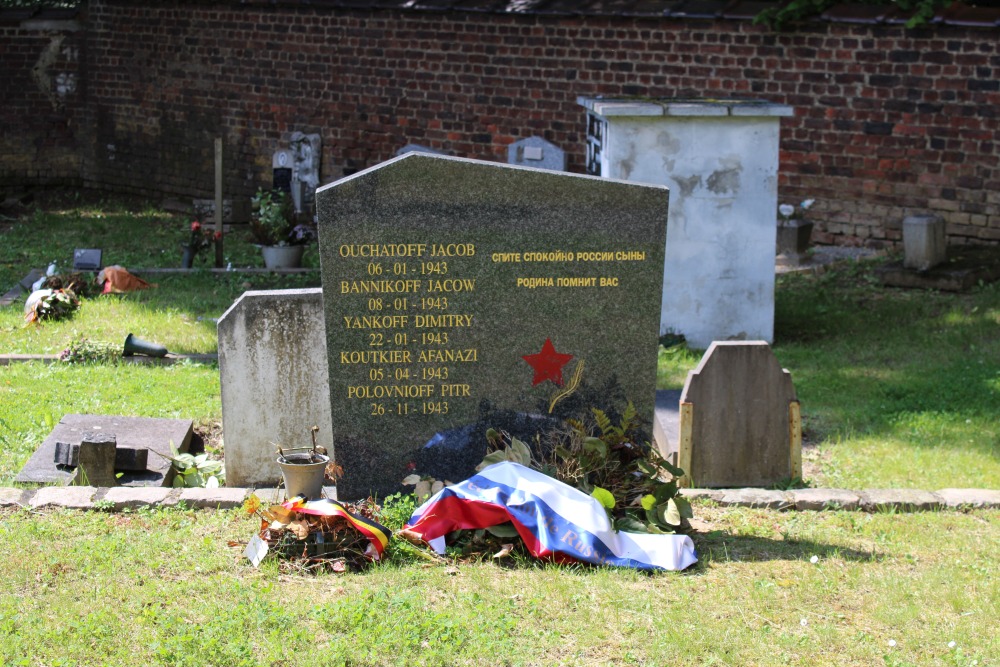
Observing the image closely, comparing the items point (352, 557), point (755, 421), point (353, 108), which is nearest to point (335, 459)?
point (352, 557)

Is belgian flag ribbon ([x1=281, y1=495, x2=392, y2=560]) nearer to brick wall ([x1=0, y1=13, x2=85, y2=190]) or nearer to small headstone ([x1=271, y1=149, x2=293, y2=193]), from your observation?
small headstone ([x1=271, y1=149, x2=293, y2=193])

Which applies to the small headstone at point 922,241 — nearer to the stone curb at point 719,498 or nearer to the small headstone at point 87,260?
the stone curb at point 719,498

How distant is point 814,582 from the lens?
478cm

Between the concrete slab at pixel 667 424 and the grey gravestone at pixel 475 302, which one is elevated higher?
the grey gravestone at pixel 475 302

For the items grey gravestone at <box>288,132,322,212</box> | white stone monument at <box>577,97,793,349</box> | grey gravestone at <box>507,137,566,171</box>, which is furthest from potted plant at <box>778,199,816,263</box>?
grey gravestone at <box>288,132,322,212</box>

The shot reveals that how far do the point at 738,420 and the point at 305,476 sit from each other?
2.27 m

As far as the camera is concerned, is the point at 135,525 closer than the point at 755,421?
Yes

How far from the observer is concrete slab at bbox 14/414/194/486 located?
20.2ft

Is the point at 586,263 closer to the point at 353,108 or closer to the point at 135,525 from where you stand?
the point at 135,525

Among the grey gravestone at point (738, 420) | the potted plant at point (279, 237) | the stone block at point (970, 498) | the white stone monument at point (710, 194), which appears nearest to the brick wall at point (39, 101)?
the potted plant at point (279, 237)

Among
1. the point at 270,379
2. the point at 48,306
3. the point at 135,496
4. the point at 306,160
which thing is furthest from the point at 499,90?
the point at 135,496

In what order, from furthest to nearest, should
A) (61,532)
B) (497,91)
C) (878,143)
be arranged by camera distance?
(497,91) → (878,143) → (61,532)

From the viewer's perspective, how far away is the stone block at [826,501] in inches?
226

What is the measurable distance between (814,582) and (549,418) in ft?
4.85
